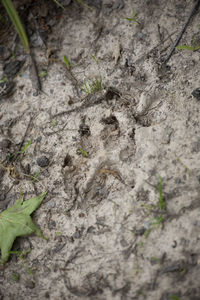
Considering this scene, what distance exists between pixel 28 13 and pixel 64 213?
77.0 inches

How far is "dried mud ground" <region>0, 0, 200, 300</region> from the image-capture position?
5.28 ft

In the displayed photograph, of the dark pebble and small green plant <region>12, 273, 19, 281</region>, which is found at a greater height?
small green plant <region>12, 273, 19, 281</region>

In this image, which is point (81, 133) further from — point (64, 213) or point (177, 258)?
point (177, 258)

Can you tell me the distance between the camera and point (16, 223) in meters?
1.87

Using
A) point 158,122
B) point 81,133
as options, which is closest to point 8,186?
point 81,133

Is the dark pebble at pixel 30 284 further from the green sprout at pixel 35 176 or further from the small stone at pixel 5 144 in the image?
the small stone at pixel 5 144

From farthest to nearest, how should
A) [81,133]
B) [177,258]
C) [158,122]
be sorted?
[81,133], [158,122], [177,258]

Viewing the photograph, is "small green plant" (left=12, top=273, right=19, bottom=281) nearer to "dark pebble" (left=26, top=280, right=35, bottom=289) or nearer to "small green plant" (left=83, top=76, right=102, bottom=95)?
"dark pebble" (left=26, top=280, right=35, bottom=289)

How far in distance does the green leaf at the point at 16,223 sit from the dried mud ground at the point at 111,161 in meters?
0.06

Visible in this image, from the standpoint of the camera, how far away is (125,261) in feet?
5.35

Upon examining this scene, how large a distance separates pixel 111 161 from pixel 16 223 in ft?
2.71

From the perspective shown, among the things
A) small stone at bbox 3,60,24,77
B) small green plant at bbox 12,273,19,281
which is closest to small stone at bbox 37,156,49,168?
small green plant at bbox 12,273,19,281

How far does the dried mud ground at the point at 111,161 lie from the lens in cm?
161

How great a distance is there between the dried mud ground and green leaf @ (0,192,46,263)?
0.20ft
